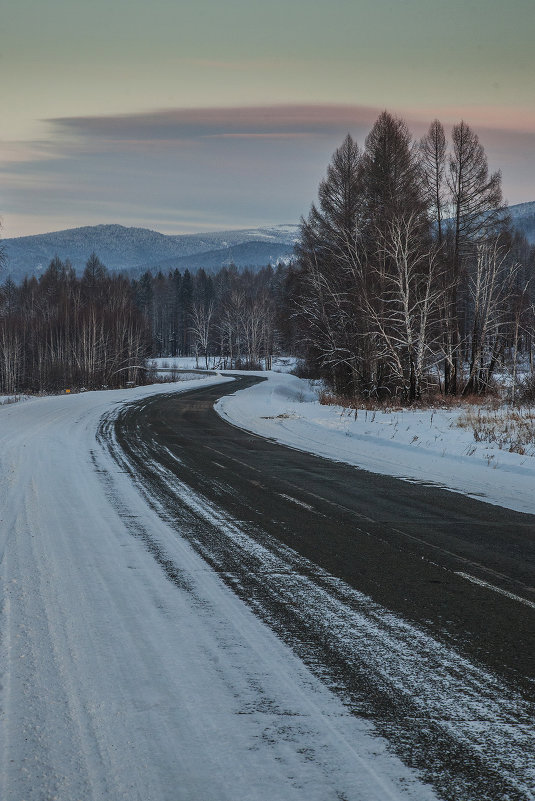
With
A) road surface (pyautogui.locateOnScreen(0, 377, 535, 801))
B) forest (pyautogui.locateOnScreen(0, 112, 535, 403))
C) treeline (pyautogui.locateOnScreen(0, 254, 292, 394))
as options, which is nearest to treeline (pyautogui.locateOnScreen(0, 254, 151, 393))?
treeline (pyautogui.locateOnScreen(0, 254, 292, 394))

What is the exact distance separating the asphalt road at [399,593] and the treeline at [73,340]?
45.6 metres

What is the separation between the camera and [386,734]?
8.79ft

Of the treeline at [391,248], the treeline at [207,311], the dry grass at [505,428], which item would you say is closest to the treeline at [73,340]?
the treeline at [207,311]

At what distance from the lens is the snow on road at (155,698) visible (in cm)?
235

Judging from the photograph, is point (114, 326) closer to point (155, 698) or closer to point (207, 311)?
point (207, 311)

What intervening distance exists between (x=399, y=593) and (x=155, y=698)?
2.15m

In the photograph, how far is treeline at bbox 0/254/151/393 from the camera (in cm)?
5691

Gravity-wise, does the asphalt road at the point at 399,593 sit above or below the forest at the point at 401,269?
below

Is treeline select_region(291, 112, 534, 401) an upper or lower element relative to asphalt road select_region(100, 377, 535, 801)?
upper

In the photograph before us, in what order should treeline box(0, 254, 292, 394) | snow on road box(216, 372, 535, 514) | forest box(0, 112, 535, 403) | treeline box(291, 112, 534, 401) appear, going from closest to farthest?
1. snow on road box(216, 372, 535, 514)
2. forest box(0, 112, 535, 403)
3. treeline box(291, 112, 534, 401)
4. treeline box(0, 254, 292, 394)

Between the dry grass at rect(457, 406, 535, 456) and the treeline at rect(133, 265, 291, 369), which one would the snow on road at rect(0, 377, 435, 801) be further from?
the treeline at rect(133, 265, 291, 369)

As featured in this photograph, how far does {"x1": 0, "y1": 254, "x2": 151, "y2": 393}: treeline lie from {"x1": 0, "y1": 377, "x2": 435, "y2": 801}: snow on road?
48.5m

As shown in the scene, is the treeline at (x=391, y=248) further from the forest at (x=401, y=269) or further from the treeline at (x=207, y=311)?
the treeline at (x=207, y=311)

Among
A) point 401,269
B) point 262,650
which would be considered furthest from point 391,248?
point 262,650
